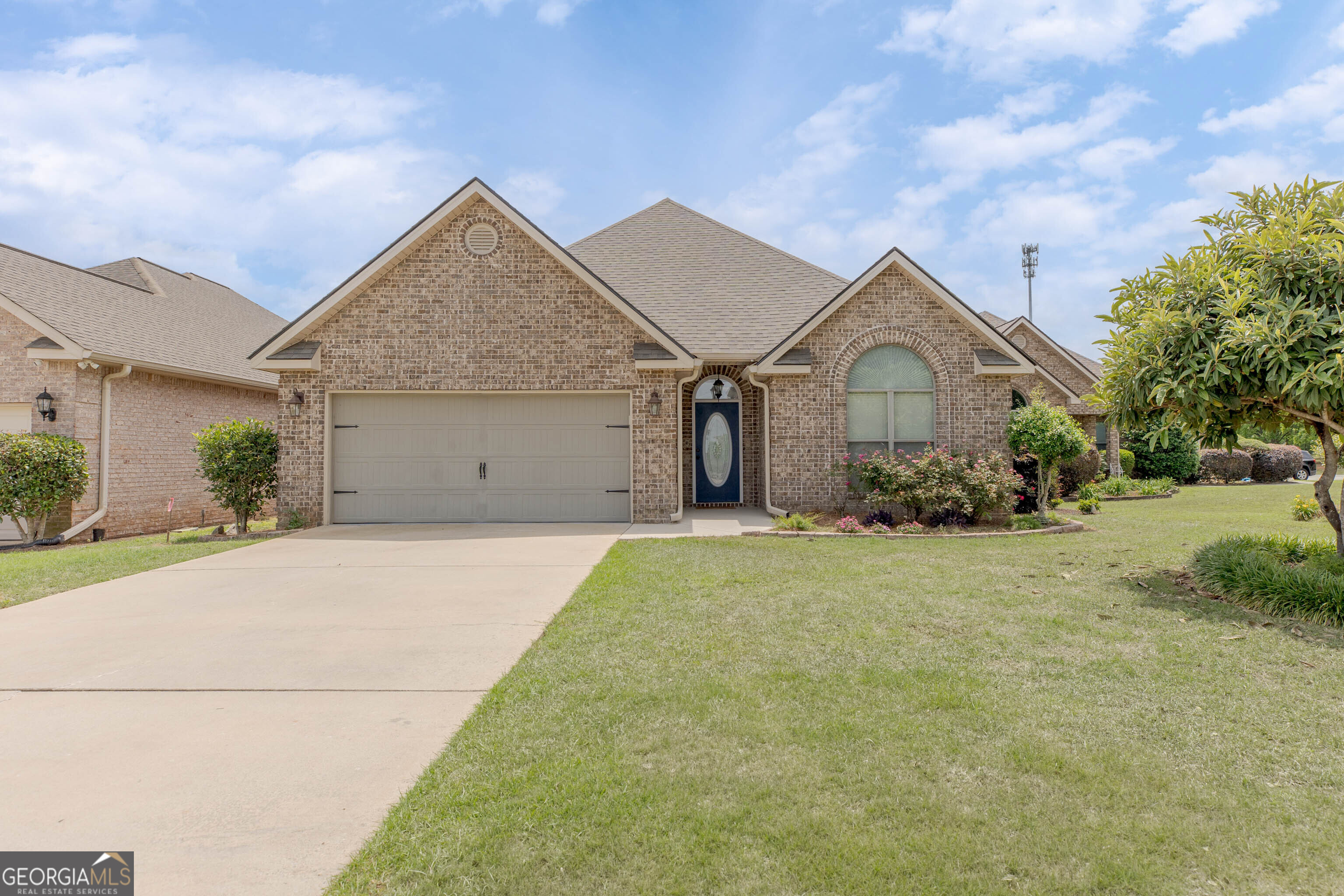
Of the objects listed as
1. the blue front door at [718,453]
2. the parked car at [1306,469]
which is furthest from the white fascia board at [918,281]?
the parked car at [1306,469]

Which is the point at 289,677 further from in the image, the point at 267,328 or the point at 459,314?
the point at 267,328

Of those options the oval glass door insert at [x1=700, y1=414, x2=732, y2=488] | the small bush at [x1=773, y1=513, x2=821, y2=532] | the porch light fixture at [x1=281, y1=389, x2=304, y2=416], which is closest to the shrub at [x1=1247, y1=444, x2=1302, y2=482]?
the oval glass door insert at [x1=700, y1=414, x2=732, y2=488]

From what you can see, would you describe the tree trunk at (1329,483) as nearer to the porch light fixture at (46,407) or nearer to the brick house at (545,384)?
the brick house at (545,384)

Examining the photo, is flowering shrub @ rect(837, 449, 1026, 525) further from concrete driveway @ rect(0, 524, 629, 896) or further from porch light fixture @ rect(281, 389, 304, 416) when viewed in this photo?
porch light fixture @ rect(281, 389, 304, 416)

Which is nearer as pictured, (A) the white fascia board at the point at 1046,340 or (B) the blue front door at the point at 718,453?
(B) the blue front door at the point at 718,453

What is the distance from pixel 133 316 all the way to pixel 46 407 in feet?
11.7

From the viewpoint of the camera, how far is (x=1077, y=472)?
17.3 metres

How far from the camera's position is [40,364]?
1207 centimetres

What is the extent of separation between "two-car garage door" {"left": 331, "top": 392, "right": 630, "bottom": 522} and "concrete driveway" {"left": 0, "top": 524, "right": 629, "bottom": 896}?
4362 mm

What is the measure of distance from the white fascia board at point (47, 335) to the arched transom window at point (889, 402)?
1370cm

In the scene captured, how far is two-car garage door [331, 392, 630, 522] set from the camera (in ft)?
41.4

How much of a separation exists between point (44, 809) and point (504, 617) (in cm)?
334

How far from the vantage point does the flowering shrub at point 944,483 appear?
11320mm

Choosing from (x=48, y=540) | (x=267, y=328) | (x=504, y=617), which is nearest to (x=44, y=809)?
(x=504, y=617)
